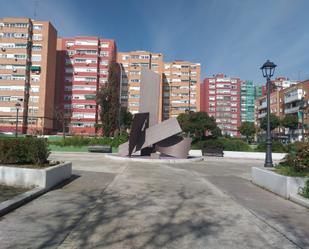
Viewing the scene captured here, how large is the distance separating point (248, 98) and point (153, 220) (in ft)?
471

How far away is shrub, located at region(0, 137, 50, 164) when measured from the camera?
365 inches

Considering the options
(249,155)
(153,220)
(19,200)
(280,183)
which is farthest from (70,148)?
(153,220)

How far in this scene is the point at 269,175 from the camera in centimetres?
936

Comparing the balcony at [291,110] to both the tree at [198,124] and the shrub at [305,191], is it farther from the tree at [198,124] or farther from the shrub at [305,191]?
the shrub at [305,191]

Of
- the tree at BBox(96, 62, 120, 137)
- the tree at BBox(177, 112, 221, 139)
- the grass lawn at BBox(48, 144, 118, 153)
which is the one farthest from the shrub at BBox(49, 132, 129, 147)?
the tree at BBox(96, 62, 120, 137)

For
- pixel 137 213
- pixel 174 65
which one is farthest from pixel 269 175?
pixel 174 65

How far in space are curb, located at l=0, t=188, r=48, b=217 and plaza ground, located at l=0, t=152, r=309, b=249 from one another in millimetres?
145

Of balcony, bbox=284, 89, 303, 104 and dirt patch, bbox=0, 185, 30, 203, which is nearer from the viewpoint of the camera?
dirt patch, bbox=0, 185, 30, 203

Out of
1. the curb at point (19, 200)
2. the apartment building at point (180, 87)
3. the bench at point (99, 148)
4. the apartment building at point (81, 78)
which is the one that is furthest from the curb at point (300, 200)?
the apartment building at point (180, 87)

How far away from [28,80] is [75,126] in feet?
54.7

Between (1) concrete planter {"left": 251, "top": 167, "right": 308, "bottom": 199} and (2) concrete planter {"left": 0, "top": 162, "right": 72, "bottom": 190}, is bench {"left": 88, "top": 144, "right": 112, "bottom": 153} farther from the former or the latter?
(2) concrete planter {"left": 0, "top": 162, "right": 72, "bottom": 190}

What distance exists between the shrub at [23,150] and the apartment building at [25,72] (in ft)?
208

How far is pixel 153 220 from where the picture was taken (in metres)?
5.39

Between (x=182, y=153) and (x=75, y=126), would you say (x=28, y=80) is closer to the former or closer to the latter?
(x=75, y=126)
